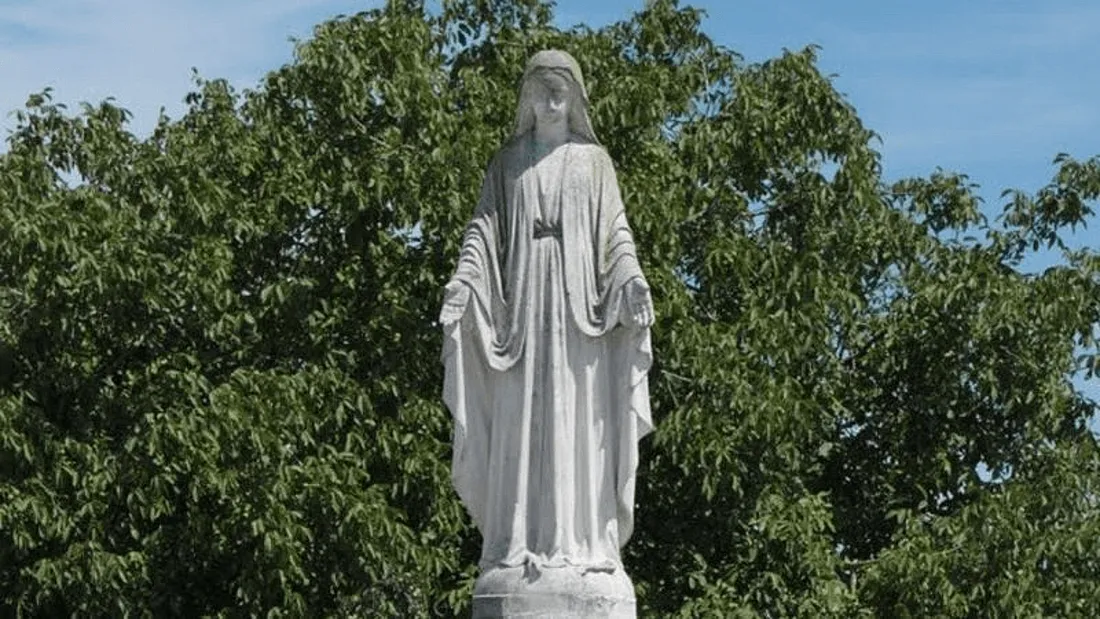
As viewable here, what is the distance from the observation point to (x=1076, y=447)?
25.3 m

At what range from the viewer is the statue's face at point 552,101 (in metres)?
15.2

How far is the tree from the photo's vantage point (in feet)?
76.4

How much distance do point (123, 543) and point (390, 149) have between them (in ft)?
12.7

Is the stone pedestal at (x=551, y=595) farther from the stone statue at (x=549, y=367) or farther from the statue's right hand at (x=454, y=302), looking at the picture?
the statue's right hand at (x=454, y=302)

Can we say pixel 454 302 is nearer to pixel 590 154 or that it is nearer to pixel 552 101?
pixel 590 154

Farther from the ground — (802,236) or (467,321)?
(802,236)

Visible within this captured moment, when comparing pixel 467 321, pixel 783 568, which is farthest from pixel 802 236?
pixel 467 321

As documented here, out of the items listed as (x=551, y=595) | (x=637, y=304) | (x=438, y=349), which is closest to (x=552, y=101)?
(x=637, y=304)

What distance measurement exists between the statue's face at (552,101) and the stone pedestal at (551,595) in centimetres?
233

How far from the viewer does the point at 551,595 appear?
566 inches

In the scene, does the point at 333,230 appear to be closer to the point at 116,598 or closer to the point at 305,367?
the point at 305,367

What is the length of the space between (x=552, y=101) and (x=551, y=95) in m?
0.03

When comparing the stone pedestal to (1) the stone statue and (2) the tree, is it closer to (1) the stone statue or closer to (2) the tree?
(1) the stone statue

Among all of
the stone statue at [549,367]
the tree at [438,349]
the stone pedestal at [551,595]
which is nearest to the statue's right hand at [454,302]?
the stone statue at [549,367]
